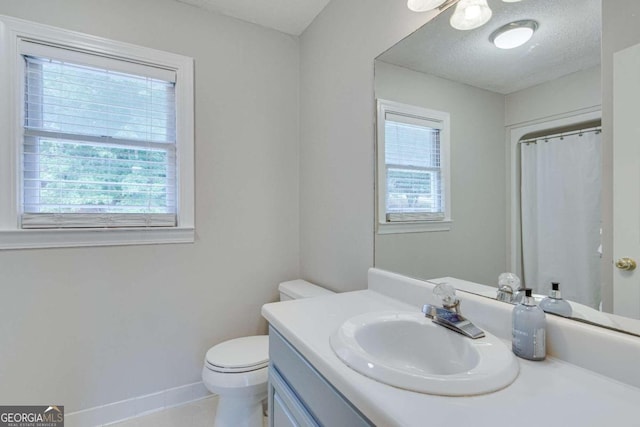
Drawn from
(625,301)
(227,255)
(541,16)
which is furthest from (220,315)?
(541,16)

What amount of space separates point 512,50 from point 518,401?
3.23ft

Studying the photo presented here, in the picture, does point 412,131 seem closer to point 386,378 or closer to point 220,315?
point 386,378

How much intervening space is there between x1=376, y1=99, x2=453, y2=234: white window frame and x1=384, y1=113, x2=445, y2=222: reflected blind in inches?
0.6

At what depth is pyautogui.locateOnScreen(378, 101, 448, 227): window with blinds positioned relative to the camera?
121 cm

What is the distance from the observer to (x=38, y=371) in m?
1.55

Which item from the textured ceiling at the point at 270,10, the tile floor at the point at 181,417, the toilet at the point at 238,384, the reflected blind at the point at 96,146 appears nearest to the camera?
the toilet at the point at 238,384

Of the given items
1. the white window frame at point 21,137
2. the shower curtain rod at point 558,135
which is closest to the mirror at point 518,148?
the shower curtain rod at point 558,135

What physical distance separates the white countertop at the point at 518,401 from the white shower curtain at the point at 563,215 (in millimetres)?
216

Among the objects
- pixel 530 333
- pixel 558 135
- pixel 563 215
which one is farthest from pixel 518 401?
pixel 558 135

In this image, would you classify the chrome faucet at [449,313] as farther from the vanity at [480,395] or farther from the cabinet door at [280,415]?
the cabinet door at [280,415]

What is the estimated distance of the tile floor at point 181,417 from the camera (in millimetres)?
1687

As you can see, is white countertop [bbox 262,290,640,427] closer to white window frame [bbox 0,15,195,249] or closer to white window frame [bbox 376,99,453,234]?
white window frame [bbox 376,99,453,234]

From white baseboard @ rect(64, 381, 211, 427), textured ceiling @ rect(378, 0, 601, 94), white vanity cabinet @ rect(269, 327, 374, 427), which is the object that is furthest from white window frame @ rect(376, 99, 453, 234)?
white baseboard @ rect(64, 381, 211, 427)

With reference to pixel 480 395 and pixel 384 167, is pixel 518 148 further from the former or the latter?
pixel 480 395
